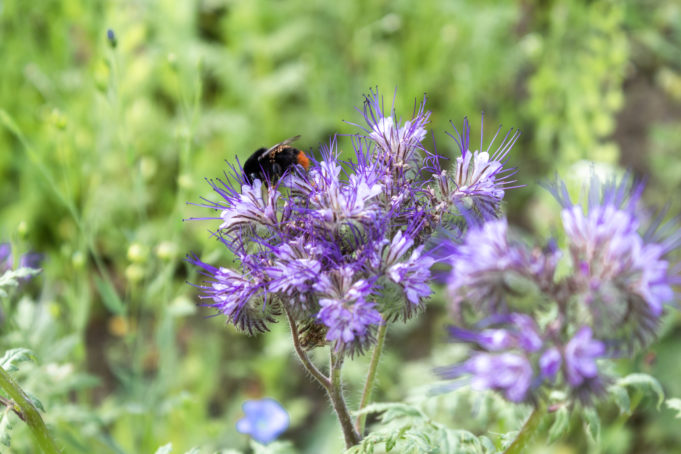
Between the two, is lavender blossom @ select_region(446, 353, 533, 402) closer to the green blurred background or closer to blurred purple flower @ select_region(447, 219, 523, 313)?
blurred purple flower @ select_region(447, 219, 523, 313)

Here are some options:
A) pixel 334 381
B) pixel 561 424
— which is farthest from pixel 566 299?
pixel 334 381

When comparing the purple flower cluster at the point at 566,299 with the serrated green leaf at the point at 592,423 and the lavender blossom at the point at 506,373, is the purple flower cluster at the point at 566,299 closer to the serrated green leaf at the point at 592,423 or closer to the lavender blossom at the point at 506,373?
the lavender blossom at the point at 506,373

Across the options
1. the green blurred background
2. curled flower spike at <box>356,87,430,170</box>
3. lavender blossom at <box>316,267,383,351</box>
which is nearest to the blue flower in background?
the green blurred background

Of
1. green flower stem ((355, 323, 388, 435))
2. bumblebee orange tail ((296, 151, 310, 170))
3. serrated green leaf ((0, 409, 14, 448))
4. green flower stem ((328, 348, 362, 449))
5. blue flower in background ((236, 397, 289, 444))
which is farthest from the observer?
blue flower in background ((236, 397, 289, 444))

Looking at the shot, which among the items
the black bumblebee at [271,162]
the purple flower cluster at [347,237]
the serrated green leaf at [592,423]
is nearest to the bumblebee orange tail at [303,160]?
the black bumblebee at [271,162]

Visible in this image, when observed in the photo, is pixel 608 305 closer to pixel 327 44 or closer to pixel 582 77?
pixel 582 77

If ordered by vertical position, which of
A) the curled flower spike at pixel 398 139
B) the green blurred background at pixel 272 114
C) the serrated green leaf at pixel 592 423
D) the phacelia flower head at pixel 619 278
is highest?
the green blurred background at pixel 272 114

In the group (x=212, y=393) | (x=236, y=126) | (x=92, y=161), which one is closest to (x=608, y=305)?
(x=212, y=393)
